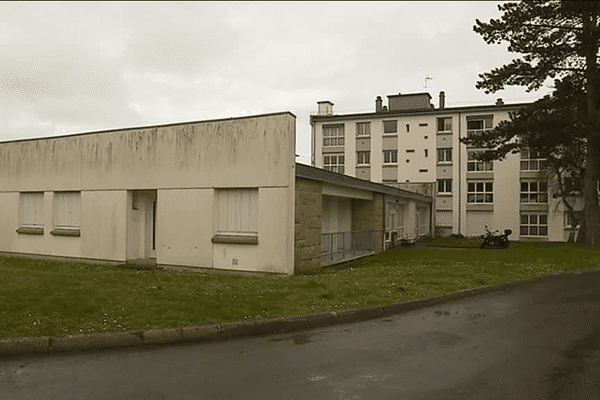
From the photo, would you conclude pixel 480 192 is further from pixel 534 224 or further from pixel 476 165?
pixel 534 224

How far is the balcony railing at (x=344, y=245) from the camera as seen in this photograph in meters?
18.4

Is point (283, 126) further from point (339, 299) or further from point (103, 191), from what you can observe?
point (103, 191)

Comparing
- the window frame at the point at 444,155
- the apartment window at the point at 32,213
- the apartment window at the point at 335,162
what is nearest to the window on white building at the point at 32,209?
the apartment window at the point at 32,213

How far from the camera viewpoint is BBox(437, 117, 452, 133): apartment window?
144 ft

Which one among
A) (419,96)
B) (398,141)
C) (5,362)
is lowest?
(5,362)

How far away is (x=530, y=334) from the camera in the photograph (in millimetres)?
7590

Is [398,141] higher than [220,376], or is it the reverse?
[398,141]

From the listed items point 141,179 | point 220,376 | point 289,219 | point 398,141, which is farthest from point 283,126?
point 398,141

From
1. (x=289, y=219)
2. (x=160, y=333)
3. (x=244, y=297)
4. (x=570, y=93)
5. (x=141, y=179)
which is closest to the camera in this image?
(x=160, y=333)

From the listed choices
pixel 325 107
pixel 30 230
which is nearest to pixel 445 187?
pixel 325 107

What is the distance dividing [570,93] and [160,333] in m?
28.9

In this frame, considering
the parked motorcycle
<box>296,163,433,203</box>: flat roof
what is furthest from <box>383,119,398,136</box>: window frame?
the parked motorcycle

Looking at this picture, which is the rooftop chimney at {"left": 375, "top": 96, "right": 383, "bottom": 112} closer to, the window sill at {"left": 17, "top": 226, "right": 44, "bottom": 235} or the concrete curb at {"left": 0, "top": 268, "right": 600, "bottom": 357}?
the window sill at {"left": 17, "top": 226, "right": 44, "bottom": 235}

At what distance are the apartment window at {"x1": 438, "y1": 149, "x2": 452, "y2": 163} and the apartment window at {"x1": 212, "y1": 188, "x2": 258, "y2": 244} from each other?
3291cm
